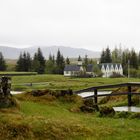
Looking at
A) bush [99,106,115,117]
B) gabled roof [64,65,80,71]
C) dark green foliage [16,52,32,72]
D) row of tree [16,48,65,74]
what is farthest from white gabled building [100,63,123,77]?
bush [99,106,115,117]

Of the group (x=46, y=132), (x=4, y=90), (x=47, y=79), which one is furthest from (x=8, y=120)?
(x=47, y=79)

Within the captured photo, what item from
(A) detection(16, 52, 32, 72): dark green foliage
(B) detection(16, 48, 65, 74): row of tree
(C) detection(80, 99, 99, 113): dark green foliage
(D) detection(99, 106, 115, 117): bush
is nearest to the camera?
(D) detection(99, 106, 115, 117): bush

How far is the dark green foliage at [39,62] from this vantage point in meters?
145

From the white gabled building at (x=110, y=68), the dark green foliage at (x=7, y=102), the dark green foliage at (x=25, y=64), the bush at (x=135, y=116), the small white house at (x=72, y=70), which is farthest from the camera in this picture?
the white gabled building at (x=110, y=68)

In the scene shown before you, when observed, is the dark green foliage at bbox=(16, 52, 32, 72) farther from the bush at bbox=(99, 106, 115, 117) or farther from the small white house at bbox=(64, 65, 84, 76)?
the bush at bbox=(99, 106, 115, 117)

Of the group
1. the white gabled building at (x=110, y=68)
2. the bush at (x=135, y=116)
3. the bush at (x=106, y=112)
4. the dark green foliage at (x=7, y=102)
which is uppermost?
the white gabled building at (x=110, y=68)

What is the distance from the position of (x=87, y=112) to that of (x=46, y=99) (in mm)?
1735

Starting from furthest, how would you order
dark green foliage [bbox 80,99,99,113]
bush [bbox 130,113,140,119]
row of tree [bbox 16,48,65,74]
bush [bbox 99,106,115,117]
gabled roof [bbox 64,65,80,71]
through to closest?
gabled roof [bbox 64,65,80,71] → row of tree [bbox 16,48,65,74] → dark green foliage [bbox 80,99,99,113] → bush [bbox 99,106,115,117] → bush [bbox 130,113,140,119]

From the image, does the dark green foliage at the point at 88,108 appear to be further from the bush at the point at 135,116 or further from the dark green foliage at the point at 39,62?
the dark green foliage at the point at 39,62

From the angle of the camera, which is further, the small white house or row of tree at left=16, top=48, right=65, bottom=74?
the small white house

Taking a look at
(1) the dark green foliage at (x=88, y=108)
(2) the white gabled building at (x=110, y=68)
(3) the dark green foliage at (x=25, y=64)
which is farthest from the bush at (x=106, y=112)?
(2) the white gabled building at (x=110, y=68)

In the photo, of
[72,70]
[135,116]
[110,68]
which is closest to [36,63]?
[72,70]

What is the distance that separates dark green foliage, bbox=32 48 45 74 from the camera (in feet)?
477

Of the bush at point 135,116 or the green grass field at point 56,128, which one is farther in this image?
the bush at point 135,116
